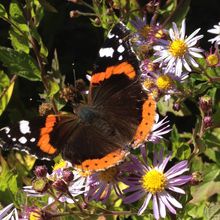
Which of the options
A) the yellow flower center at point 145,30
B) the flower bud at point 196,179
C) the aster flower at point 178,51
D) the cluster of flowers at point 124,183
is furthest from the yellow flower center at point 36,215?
the yellow flower center at point 145,30

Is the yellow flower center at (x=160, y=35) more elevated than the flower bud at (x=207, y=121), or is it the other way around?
the yellow flower center at (x=160, y=35)

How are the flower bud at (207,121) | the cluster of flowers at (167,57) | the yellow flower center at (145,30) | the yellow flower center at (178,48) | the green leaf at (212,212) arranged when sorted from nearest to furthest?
1. the flower bud at (207,121)
2. the green leaf at (212,212)
3. the cluster of flowers at (167,57)
4. the yellow flower center at (178,48)
5. the yellow flower center at (145,30)

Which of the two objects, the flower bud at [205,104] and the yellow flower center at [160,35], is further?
the yellow flower center at [160,35]

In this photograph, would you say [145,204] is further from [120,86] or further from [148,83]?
[148,83]

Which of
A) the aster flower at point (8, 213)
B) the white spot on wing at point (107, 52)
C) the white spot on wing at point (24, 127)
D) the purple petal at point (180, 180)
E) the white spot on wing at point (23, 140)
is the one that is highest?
the white spot on wing at point (107, 52)

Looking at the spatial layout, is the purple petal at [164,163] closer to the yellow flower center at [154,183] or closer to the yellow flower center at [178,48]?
the yellow flower center at [154,183]

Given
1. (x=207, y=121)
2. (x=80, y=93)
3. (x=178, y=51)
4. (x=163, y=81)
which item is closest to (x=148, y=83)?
(x=163, y=81)

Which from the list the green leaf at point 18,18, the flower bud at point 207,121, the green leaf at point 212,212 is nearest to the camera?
the flower bud at point 207,121

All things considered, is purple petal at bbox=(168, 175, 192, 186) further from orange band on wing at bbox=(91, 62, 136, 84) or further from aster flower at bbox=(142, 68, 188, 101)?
aster flower at bbox=(142, 68, 188, 101)
